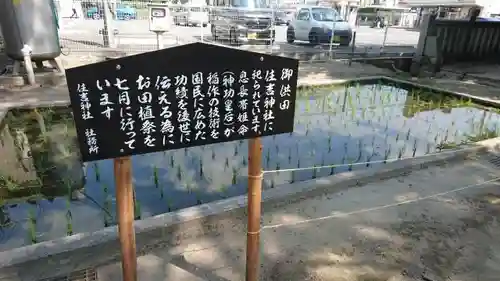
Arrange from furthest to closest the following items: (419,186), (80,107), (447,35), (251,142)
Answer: (447,35)
(419,186)
(251,142)
(80,107)

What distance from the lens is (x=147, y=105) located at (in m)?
2.02

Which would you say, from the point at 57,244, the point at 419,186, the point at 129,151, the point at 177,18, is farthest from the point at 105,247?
the point at 177,18

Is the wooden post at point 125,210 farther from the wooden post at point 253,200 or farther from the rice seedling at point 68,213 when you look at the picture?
the rice seedling at point 68,213

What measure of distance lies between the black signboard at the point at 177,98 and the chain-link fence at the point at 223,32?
35.5ft

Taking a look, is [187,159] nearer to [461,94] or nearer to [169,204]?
[169,204]

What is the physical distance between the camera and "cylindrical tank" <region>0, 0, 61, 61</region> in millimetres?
7918

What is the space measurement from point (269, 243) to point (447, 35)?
12303 millimetres

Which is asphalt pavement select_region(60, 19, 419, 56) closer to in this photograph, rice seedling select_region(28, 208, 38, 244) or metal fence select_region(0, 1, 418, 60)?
metal fence select_region(0, 1, 418, 60)

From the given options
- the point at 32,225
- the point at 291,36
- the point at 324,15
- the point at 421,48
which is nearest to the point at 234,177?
the point at 32,225

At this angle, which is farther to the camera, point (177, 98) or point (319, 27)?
point (319, 27)

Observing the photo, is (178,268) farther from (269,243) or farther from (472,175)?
(472,175)

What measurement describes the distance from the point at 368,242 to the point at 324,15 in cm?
1398

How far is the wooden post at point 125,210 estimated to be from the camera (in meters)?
2.14

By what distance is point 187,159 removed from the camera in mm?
5133
